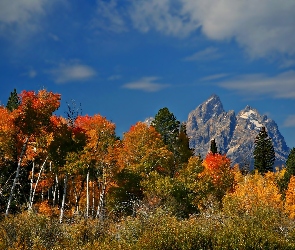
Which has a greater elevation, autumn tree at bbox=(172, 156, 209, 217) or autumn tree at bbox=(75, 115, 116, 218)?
autumn tree at bbox=(75, 115, 116, 218)

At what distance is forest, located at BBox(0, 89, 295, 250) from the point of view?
21.5 metres

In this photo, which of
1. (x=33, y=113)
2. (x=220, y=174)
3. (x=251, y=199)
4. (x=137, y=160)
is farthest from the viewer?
(x=220, y=174)

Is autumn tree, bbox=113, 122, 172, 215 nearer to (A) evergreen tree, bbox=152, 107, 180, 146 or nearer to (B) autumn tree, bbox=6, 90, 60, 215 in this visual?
(A) evergreen tree, bbox=152, 107, 180, 146

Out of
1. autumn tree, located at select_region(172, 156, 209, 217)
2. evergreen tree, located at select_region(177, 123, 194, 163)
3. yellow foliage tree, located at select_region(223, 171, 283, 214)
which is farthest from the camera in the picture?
evergreen tree, located at select_region(177, 123, 194, 163)

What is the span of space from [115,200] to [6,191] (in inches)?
554

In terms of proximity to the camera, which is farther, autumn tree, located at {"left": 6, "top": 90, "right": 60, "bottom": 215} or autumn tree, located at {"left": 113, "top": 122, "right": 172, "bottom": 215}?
autumn tree, located at {"left": 113, "top": 122, "right": 172, "bottom": 215}

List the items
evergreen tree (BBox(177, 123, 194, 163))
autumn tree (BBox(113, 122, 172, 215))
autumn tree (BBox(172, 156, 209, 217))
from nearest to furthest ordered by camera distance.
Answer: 1. autumn tree (BBox(172, 156, 209, 217))
2. autumn tree (BBox(113, 122, 172, 215))
3. evergreen tree (BBox(177, 123, 194, 163))

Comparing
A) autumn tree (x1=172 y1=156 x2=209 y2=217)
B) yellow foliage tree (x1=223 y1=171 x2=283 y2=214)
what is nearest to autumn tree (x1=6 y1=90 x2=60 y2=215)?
yellow foliage tree (x1=223 y1=171 x2=283 y2=214)

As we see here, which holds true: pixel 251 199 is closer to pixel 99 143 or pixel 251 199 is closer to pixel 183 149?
pixel 99 143

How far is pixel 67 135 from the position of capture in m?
43.4

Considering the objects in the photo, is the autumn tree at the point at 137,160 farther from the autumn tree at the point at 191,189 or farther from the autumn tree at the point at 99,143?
the autumn tree at the point at 191,189

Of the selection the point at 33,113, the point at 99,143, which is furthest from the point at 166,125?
the point at 33,113

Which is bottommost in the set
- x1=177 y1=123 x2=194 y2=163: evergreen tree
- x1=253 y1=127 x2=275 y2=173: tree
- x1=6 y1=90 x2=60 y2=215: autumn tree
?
x1=6 y1=90 x2=60 y2=215: autumn tree

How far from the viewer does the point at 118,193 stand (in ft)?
173
